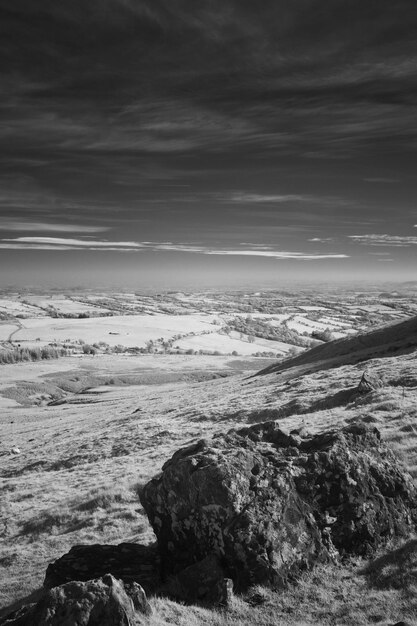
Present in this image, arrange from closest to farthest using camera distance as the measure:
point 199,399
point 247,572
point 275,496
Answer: point 247,572 < point 275,496 < point 199,399

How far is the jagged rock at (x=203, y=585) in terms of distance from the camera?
9.96m

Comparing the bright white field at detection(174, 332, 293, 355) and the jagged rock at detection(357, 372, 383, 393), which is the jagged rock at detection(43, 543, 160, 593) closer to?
the jagged rock at detection(357, 372, 383, 393)

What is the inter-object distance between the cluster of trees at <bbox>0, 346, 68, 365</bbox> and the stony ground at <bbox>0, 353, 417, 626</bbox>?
6617cm

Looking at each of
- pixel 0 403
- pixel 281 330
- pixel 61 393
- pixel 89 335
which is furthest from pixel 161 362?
pixel 281 330

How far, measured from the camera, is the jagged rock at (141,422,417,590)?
1071 cm

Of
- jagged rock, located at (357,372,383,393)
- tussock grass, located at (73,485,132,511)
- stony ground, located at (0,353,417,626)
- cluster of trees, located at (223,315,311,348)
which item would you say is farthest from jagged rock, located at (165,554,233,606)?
cluster of trees, located at (223,315,311,348)

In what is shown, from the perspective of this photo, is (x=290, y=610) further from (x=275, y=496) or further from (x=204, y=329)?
(x=204, y=329)

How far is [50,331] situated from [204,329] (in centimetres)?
6075

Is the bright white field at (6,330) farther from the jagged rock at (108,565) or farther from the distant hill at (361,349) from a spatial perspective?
the jagged rock at (108,565)

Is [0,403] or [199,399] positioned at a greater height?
[199,399]

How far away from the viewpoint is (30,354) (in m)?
121

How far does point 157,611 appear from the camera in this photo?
30.4ft

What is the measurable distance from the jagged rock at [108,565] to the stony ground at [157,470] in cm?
177

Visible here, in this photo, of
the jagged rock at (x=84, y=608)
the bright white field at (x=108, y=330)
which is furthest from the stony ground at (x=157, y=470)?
the bright white field at (x=108, y=330)
